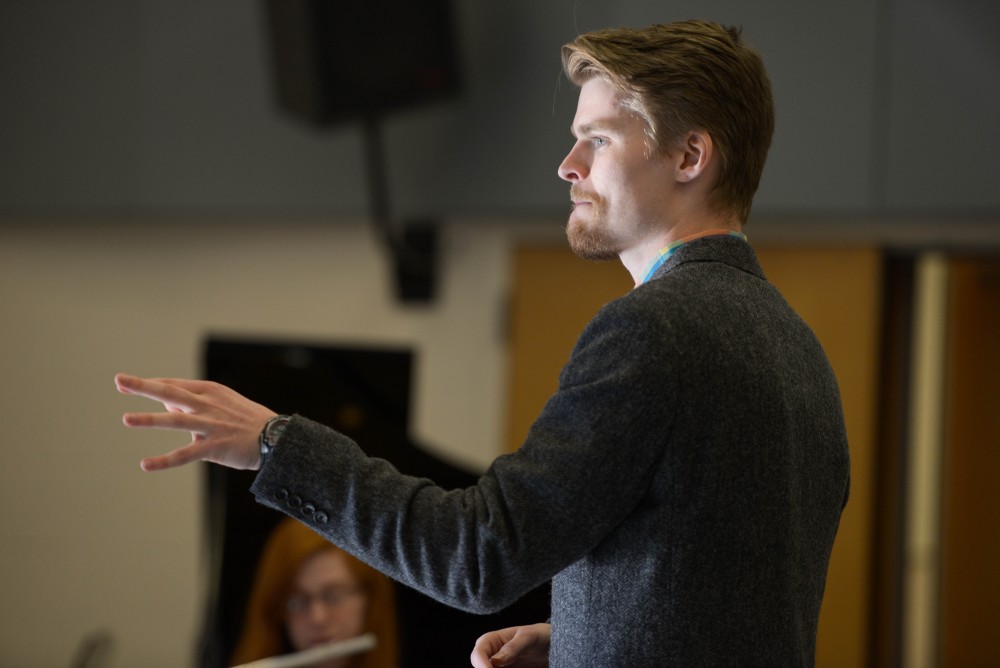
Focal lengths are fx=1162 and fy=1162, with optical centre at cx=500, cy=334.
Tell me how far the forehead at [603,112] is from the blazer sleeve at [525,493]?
0.21m

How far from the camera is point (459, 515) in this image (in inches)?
33.6

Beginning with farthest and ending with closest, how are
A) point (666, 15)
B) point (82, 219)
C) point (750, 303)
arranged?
1. point (82, 219)
2. point (666, 15)
3. point (750, 303)

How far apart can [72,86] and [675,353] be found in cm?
323

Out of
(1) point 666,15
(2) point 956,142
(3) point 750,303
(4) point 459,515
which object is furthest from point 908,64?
(4) point 459,515

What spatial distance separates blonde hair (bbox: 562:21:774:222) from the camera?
993mm

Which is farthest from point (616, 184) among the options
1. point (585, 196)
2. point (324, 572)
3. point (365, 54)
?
point (365, 54)

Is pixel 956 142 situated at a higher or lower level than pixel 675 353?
higher

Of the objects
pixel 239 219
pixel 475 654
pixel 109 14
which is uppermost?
pixel 109 14

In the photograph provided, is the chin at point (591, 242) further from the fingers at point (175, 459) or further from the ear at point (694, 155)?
the fingers at point (175, 459)

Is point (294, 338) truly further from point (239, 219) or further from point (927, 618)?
point (927, 618)

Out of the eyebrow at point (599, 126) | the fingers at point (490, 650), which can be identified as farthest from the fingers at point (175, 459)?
the eyebrow at point (599, 126)

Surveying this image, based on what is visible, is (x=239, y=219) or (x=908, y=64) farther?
(x=239, y=219)

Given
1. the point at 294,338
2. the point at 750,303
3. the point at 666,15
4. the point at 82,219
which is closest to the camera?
the point at 750,303

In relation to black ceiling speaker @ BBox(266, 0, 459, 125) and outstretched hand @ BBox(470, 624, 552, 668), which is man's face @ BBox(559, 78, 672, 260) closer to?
outstretched hand @ BBox(470, 624, 552, 668)
